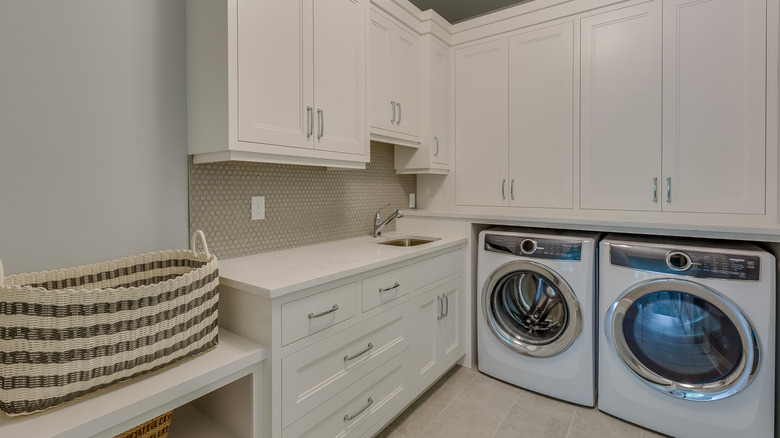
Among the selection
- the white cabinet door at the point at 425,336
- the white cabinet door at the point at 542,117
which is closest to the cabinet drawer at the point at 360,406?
the white cabinet door at the point at 425,336

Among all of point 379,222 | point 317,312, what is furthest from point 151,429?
point 379,222

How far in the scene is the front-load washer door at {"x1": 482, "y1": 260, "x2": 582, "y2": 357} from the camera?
2080mm

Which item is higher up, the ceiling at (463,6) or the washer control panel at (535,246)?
the ceiling at (463,6)

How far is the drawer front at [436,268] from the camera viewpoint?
1.94 m

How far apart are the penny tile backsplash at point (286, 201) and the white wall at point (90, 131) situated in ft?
0.37

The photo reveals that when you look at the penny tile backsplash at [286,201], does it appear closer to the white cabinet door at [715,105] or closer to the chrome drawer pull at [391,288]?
the chrome drawer pull at [391,288]

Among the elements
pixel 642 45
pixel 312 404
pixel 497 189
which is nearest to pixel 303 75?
pixel 312 404

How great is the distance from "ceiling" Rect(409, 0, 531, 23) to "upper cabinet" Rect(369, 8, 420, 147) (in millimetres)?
736

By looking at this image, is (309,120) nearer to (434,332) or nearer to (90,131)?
(90,131)

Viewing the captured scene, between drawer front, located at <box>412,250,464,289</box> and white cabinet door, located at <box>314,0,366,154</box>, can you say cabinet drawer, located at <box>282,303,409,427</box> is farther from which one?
white cabinet door, located at <box>314,0,366,154</box>

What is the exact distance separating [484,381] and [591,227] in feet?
3.81

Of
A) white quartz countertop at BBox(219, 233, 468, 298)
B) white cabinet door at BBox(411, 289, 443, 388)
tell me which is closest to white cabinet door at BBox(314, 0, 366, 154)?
white quartz countertop at BBox(219, 233, 468, 298)

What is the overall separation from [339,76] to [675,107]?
5.93 ft

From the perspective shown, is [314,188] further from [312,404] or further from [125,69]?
[312,404]
